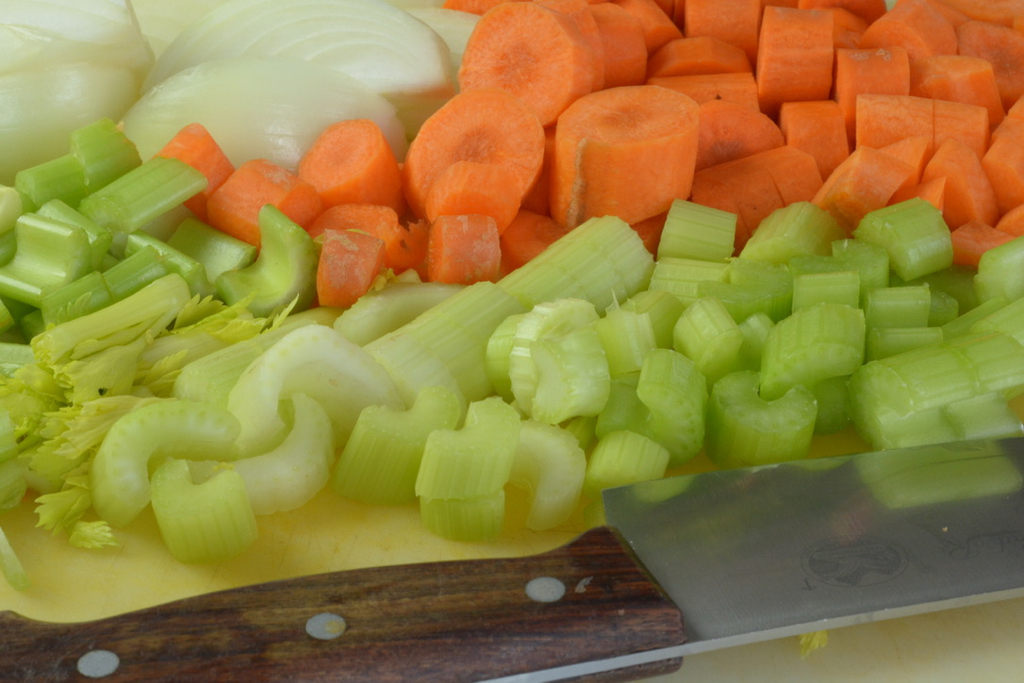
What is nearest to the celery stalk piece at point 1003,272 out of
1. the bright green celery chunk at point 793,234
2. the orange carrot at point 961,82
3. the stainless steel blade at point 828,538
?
the bright green celery chunk at point 793,234

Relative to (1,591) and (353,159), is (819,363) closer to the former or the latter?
(353,159)

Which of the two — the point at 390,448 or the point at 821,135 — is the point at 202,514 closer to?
the point at 390,448

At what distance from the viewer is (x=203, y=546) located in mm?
1146

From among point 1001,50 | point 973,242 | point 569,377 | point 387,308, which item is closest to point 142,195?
point 387,308

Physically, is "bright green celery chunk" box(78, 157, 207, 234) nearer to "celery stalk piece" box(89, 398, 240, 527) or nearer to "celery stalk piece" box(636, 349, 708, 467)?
"celery stalk piece" box(89, 398, 240, 527)

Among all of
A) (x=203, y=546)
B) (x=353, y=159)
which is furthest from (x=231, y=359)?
(x=353, y=159)

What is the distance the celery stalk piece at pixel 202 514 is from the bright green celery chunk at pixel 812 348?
69cm

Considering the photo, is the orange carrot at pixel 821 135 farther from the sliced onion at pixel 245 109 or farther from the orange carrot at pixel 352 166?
the sliced onion at pixel 245 109

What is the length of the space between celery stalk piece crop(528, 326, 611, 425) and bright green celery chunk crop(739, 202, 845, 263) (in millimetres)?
457

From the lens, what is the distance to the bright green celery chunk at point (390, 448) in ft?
3.96

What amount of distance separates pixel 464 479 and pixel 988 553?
1.95 feet

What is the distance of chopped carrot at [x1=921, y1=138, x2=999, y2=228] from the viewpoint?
1.78 metres

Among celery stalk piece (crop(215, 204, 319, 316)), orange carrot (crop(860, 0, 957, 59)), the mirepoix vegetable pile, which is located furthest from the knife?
orange carrot (crop(860, 0, 957, 59))

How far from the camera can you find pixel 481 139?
1.74m
